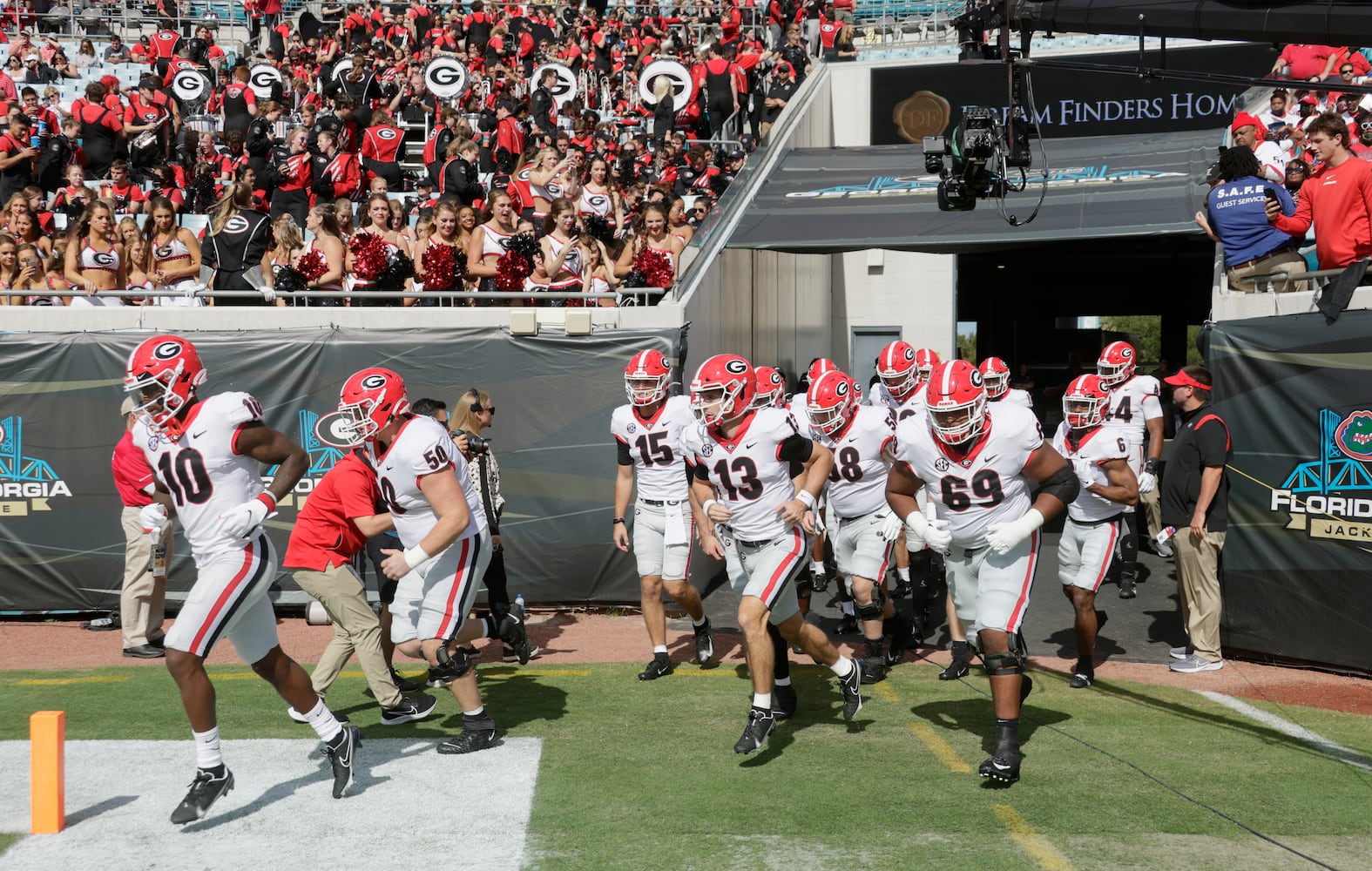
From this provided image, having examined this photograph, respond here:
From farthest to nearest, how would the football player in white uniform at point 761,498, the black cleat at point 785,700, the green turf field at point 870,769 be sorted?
the black cleat at point 785,700 → the football player in white uniform at point 761,498 → the green turf field at point 870,769

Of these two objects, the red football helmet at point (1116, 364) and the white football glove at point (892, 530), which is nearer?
the white football glove at point (892, 530)

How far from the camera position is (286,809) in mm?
5715

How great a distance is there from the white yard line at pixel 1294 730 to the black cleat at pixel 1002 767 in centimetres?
190

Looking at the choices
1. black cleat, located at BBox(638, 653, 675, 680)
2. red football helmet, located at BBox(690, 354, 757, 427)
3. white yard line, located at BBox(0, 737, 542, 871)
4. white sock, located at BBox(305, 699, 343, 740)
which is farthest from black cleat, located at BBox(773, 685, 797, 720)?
white sock, located at BBox(305, 699, 343, 740)

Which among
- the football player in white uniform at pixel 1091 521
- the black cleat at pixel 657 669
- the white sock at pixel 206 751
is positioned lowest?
the black cleat at pixel 657 669

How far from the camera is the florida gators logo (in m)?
8.10

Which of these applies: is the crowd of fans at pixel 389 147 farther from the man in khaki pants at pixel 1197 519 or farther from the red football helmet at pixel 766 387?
the man in khaki pants at pixel 1197 519

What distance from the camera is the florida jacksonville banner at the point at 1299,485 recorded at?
26.9 ft

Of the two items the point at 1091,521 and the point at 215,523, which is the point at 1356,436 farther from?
the point at 215,523

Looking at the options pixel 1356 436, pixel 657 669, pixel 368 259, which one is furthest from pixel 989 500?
pixel 368 259

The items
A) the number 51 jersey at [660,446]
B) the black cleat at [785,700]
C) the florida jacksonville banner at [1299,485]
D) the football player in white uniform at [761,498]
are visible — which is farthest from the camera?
the number 51 jersey at [660,446]

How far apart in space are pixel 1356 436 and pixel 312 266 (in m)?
8.54

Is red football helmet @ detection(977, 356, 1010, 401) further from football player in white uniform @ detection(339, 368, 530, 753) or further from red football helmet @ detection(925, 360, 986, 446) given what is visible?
football player in white uniform @ detection(339, 368, 530, 753)

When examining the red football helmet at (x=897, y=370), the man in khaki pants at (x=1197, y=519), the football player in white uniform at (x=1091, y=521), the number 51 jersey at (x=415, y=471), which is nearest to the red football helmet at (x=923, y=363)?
the red football helmet at (x=897, y=370)
